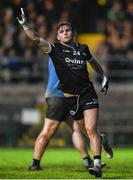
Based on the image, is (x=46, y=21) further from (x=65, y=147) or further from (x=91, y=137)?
(x=91, y=137)

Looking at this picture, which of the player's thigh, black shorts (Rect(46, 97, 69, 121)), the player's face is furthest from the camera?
black shorts (Rect(46, 97, 69, 121))

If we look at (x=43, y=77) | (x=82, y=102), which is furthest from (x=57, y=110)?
(x=43, y=77)

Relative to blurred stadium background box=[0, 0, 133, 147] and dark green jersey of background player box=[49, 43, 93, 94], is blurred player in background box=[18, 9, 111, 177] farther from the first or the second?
blurred stadium background box=[0, 0, 133, 147]

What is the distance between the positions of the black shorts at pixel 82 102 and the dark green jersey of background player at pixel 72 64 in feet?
0.28

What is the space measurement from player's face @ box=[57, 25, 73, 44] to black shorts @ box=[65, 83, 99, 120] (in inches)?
31.0

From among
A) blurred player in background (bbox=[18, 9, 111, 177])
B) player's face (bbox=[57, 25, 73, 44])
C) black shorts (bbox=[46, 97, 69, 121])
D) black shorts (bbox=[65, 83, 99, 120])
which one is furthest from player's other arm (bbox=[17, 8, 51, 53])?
black shorts (bbox=[46, 97, 69, 121])

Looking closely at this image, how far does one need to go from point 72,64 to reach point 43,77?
41.7 feet

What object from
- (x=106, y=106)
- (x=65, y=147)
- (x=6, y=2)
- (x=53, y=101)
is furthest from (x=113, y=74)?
(x=53, y=101)

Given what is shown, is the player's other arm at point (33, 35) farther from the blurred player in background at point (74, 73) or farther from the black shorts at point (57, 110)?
the black shorts at point (57, 110)

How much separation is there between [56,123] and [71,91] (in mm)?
1552

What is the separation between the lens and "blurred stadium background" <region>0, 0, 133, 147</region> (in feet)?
79.2

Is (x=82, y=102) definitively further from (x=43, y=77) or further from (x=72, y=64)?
(x=43, y=77)

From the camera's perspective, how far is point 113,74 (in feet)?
80.8

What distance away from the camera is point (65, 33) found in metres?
12.2
